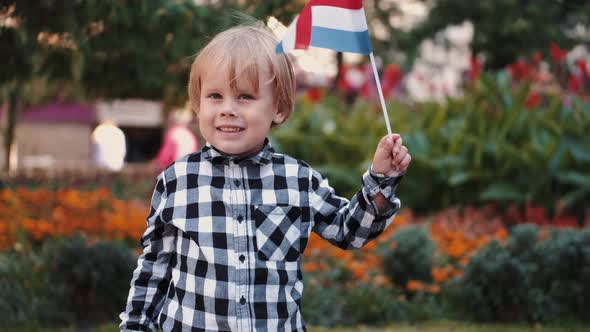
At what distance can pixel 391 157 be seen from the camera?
1893mm

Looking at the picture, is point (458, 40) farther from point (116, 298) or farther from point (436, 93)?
point (116, 298)

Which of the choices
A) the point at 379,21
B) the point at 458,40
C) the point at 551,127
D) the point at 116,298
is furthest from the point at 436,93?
the point at 458,40

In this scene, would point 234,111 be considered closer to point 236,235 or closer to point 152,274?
point 236,235

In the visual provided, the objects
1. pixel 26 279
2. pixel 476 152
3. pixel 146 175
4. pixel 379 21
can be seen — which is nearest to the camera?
pixel 26 279

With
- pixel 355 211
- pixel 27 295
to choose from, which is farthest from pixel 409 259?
pixel 355 211

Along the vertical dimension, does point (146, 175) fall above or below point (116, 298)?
below

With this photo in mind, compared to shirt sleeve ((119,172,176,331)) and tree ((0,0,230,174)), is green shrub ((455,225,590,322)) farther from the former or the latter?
shirt sleeve ((119,172,176,331))

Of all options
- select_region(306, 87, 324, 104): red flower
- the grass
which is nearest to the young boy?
the grass

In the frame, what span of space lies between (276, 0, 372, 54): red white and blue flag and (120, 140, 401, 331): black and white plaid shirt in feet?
1.12

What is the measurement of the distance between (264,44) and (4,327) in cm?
305

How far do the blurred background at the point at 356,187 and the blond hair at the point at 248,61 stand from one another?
1.17 ft

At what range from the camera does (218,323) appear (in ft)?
6.16

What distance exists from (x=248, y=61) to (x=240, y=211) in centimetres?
40

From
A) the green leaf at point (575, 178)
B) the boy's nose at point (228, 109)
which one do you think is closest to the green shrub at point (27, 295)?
the boy's nose at point (228, 109)
